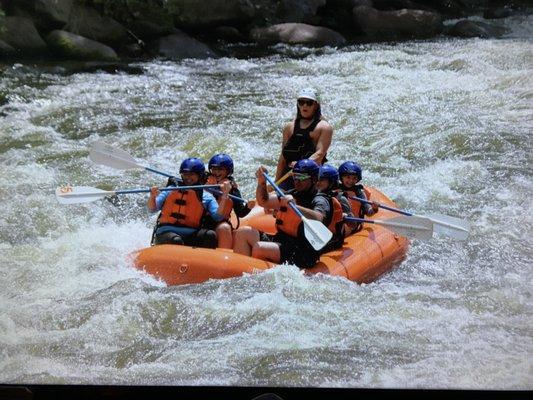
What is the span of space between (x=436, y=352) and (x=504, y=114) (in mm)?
3684

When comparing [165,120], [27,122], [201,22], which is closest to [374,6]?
[201,22]


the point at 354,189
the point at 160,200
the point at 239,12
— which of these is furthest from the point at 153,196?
the point at 239,12

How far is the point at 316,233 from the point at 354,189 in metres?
0.74

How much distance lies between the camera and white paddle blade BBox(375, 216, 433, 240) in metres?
3.26

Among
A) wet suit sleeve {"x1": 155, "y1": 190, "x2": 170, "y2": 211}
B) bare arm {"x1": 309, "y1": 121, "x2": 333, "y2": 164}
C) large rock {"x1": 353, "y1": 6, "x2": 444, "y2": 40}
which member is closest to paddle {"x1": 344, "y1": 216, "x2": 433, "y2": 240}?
bare arm {"x1": 309, "y1": 121, "x2": 333, "y2": 164}

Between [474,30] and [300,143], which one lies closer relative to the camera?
[300,143]

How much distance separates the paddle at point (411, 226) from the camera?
10.7 feet

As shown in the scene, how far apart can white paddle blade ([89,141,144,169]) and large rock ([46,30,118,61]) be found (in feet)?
11.6

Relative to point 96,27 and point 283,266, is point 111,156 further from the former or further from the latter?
point 96,27

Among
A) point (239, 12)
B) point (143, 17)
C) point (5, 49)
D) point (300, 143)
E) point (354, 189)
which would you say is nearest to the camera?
point (354, 189)

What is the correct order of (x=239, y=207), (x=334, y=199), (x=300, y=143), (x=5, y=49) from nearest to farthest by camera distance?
(x=334, y=199)
(x=239, y=207)
(x=300, y=143)
(x=5, y=49)

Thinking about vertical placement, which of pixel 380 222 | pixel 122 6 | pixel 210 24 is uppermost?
pixel 122 6

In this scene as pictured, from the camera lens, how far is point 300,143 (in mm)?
3752

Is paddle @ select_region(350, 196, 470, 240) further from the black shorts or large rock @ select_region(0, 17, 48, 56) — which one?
large rock @ select_region(0, 17, 48, 56)
